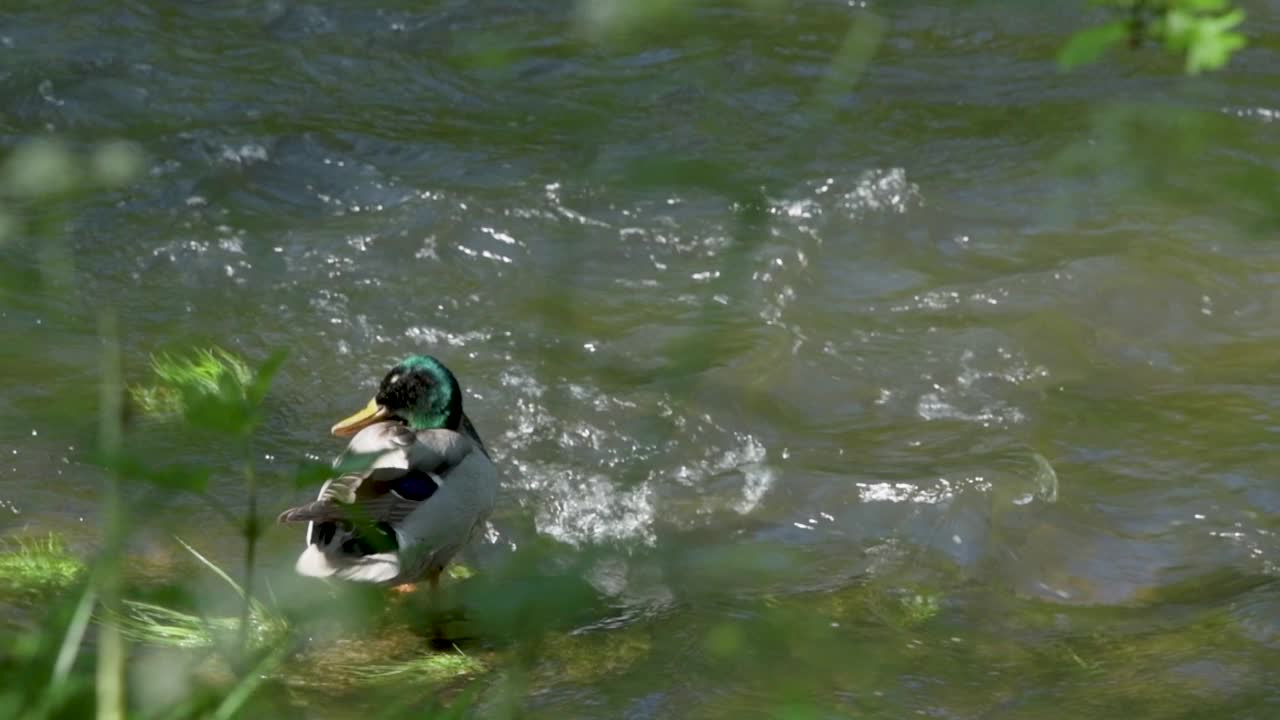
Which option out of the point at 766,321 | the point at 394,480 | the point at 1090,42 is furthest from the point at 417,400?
the point at 1090,42

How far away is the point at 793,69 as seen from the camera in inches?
325

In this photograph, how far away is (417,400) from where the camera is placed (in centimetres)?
520

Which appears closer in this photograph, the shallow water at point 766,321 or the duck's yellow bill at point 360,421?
the shallow water at point 766,321

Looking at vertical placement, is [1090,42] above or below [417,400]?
above

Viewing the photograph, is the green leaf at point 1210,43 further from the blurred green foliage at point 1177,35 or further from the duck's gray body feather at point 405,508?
the duck's gray body feather at point 405,508

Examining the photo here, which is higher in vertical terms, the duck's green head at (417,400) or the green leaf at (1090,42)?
the green leaf at (1090,42)

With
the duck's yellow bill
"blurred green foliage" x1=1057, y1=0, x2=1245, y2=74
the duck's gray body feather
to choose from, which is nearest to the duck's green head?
the duck's yellow bill

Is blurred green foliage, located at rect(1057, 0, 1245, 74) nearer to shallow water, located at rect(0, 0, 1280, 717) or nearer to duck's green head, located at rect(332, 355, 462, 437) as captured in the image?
shallow water, located at rect(0, 0, 1280, 717)

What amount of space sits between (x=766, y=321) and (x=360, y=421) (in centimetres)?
165

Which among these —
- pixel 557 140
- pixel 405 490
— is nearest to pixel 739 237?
pixel 405 490

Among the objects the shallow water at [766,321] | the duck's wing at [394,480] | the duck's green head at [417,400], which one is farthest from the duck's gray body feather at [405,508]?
the duck's green head at [417,400]

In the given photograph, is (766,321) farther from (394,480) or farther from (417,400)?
(394,480)

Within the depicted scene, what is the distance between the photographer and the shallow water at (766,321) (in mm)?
4145

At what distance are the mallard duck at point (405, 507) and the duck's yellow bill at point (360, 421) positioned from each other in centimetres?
15
